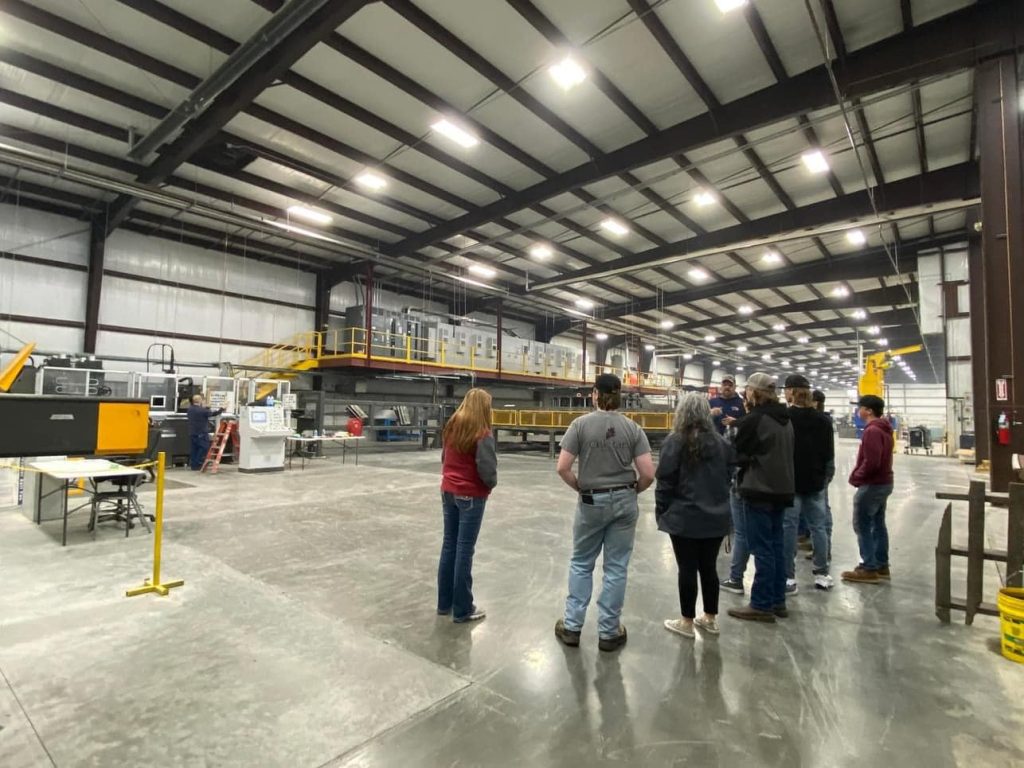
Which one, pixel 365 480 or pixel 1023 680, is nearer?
pixel 1023 680

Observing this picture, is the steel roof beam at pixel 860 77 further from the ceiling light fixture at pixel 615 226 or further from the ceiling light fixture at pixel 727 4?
the ceiling light fixture at pixel 615 226

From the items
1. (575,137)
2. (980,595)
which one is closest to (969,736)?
(980,595)

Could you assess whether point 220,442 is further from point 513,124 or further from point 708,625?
point 708,625

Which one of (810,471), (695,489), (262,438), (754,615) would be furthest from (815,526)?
(262,438)

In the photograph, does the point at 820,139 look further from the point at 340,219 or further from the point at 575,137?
the point at 340,219

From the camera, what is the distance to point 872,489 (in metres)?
4.00

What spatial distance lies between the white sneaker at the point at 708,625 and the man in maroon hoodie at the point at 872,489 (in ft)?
5.71

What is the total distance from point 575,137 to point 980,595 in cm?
980

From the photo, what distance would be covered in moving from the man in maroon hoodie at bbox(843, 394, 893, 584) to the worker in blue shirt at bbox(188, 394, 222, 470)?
38.9ft

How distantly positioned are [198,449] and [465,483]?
1038 cm

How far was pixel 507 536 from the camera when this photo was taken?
Answer: 559 centimetres

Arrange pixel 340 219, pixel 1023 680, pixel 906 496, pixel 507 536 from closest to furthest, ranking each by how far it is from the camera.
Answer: pixel 1023 680 < pixel 507 536 < pixel 906 496 < pixel 340 219

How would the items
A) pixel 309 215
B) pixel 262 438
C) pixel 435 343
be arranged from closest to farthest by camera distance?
pixel 262 438 → pixel 309 215 → pixel 435 343

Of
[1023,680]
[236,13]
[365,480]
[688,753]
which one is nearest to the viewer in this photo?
[688,753]
